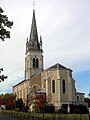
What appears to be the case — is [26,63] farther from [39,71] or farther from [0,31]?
[0,31]

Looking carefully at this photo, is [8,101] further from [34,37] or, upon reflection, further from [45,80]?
[34,37]

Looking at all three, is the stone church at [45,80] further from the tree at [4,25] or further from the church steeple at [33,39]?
the tree at [4,25]

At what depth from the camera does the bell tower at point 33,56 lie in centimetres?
11769

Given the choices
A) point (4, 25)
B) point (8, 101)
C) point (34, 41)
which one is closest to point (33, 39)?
point (34, 41)

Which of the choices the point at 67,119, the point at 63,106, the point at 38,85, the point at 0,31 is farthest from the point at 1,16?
the point at 38,85

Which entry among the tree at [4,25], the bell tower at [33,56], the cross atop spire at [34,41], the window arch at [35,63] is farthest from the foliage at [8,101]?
the tree at [4,25]

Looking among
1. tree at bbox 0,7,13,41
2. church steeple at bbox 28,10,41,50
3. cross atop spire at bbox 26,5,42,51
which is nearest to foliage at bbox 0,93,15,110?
cross atop spire at bbox 26,5,42,51

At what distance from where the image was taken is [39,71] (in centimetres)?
11769

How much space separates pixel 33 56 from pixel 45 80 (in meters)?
14.1

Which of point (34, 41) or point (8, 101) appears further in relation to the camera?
point (34, 41)

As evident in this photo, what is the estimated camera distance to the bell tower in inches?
4633

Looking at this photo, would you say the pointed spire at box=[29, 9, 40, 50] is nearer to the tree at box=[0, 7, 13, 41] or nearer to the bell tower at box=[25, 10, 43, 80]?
the bell tower at box=[25, 10, 43, 80]

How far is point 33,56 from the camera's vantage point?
118 m

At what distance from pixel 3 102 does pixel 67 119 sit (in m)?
86.2
